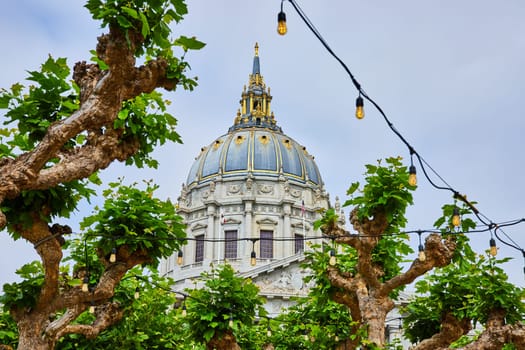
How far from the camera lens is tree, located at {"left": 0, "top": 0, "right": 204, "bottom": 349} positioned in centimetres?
1023

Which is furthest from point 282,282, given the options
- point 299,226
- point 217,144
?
point 217,144

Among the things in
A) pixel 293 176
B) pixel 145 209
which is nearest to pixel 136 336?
pixel 145 209

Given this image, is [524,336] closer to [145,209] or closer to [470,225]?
[470,225]

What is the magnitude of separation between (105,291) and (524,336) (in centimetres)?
958

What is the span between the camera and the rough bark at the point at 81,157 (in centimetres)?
1033

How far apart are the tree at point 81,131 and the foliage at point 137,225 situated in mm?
93

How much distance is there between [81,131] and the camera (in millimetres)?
10750

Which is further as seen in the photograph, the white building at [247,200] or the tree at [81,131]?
the white building at [247,200]

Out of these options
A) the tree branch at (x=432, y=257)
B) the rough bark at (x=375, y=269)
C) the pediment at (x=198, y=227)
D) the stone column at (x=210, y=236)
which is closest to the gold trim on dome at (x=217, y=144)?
the stone column at (x=210, y=236)

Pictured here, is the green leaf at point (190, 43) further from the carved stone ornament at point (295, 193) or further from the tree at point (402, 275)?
the carved stone ornament at point (295, 193)

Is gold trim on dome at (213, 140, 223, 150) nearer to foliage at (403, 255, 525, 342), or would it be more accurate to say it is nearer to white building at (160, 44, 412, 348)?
white building at (160, 44, 412, 348)

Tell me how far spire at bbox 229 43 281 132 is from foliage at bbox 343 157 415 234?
5621cm

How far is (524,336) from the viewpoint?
15250mm

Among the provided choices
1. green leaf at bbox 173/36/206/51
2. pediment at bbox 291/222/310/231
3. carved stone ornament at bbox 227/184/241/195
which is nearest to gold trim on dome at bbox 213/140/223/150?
carved stone ornament at bbox 227/184/241/195
